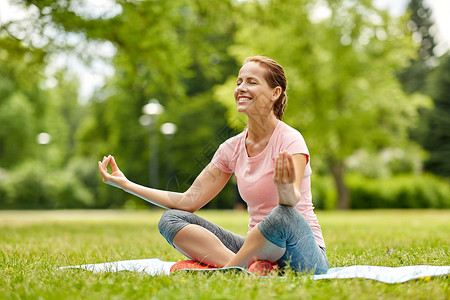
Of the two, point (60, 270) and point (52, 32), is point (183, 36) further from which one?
point (60, 270)

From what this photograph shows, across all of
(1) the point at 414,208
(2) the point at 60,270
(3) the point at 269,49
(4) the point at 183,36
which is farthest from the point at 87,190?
(2) the point at 60,270

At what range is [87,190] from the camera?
117 feet

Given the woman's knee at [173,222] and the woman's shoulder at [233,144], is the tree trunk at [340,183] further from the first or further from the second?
the woman's knee at [173,222]

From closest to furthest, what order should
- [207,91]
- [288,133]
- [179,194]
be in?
[288,133]
[179,194]
[207,91]

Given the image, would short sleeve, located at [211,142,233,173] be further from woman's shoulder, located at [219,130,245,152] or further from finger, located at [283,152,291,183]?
finger, located at [283,152,291,183]

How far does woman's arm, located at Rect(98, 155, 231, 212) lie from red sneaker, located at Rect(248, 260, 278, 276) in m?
0.70

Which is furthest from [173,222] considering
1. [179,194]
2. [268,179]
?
[268,179]

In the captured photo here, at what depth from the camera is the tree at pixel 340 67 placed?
22.4 meters

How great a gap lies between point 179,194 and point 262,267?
85 cm

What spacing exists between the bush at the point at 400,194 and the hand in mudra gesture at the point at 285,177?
2611 cm

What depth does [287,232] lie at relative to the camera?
3061 mm

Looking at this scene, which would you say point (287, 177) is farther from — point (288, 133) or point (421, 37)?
point (421, 37)

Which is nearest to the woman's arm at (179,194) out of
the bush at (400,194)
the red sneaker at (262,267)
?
the red sneaker at (262,267)

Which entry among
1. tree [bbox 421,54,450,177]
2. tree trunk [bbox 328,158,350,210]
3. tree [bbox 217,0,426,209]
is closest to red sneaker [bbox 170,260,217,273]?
tree [bbox 217,0,426,209]
